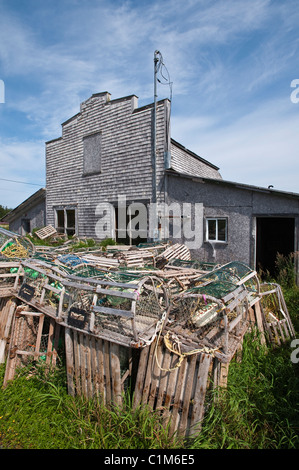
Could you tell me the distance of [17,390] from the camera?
3.63 meters

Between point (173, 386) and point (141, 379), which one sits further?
point (141, 379)

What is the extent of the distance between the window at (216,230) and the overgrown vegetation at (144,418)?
4733mm

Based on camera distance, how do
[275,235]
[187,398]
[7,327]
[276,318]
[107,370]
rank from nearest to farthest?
1. [187,398]
2. [107,370]
3. [7,327]
4. [276,318]
5. [275,235]

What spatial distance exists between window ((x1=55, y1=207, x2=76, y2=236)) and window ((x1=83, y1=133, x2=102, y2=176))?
2.28 m

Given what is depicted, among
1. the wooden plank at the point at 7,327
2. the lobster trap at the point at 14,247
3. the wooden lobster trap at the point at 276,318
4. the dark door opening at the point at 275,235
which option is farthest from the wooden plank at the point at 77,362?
the dark door opening at the point at 275,235

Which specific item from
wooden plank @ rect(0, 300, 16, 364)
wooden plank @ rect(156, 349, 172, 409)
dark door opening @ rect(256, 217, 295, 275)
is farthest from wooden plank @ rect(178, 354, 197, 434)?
dark door opening @ rect(256, 217, 295, 275)

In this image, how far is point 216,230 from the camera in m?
8.23

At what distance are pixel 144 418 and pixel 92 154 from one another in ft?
36.3

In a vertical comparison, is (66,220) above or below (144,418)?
above

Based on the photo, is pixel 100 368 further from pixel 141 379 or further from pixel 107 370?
pixel 141 379

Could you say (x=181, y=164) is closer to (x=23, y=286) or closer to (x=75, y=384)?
(x=23, y=286)

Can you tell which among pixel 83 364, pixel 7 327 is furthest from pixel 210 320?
pixel 7 327

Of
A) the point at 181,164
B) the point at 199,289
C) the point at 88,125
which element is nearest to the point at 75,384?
the point at 199,289

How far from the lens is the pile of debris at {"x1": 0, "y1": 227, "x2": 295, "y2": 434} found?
2.84 meters
